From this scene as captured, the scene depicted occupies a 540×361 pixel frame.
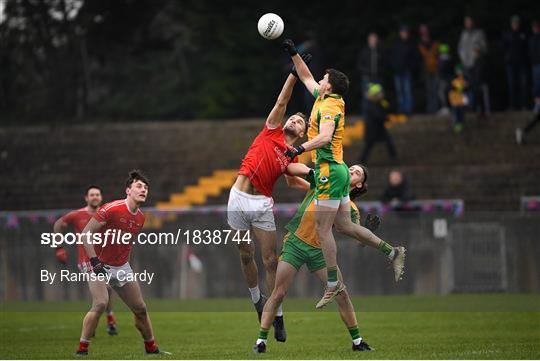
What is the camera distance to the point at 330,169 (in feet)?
53.6

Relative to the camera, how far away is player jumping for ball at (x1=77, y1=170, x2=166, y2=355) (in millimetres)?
16188

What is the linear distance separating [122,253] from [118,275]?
30 cm

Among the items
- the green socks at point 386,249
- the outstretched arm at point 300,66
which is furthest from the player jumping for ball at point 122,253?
the green socks at point 386,249

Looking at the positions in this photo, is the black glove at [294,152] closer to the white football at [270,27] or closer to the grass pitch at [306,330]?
the white football at [270,27]

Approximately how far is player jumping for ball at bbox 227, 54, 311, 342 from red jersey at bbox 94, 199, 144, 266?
1.20m

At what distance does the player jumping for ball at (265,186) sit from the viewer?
1648cm

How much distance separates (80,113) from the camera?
43.4m

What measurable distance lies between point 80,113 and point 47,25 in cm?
300

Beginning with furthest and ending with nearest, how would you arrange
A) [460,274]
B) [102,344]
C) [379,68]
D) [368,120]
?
[379,68]
[368,120]
[460,274]
[102,344]

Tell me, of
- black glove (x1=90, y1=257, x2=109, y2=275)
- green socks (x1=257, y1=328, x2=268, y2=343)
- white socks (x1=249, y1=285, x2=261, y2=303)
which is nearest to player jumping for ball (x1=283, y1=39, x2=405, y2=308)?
green socks (x1=257, y1=328, x2=268, y2=343)

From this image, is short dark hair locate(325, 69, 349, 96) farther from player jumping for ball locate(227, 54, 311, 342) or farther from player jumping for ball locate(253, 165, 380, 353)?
player jumping for ball locate(253, 165, 380, 353)

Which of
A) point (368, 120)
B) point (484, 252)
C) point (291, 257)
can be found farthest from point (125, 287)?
point (368, 120)

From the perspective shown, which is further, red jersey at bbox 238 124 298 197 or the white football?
red jersey at bbox 238 124 298 197

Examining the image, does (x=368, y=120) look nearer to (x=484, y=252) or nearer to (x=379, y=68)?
(x=379, y=68)
